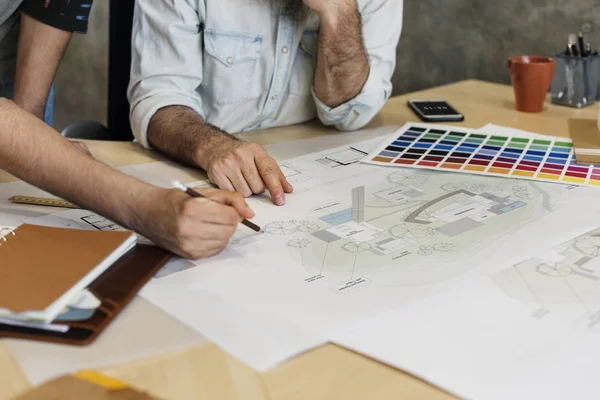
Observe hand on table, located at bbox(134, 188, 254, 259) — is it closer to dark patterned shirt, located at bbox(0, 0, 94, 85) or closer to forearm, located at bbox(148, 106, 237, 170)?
forearm, located at bbox(148, 106, 237, 170)

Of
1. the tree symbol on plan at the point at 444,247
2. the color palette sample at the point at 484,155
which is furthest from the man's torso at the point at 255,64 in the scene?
the tree symbol on plan at the point at 444,247

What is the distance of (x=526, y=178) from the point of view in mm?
1197

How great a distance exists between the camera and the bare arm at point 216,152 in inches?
44.6

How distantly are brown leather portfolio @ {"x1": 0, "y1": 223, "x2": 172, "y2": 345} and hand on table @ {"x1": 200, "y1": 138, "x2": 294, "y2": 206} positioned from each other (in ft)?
0.83

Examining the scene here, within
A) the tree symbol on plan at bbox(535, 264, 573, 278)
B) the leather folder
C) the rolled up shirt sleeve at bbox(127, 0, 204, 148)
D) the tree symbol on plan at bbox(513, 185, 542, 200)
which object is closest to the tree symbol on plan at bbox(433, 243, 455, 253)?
the tree symbol on plan at bbox(535, 264, 573, 278)

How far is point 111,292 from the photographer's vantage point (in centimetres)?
80

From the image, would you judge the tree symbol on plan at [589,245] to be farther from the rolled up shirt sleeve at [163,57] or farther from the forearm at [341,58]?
the rolled up shirt sleeve at [163,57]

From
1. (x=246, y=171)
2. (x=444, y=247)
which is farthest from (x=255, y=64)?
(x=444, y=247)

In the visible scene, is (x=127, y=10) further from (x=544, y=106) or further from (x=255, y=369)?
(x=255, y=369)

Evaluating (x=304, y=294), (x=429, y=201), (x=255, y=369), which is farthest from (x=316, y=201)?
Answer: (x=255, y=369)

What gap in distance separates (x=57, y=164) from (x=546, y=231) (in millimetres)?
695

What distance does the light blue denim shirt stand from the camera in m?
1.39

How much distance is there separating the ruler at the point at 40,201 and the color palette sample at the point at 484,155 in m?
0.54

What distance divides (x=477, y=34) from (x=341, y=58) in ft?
2.11
